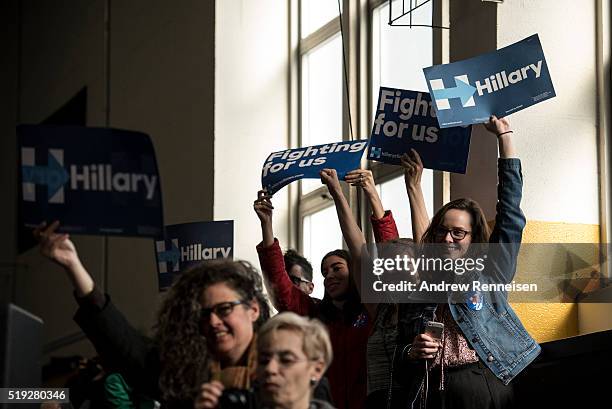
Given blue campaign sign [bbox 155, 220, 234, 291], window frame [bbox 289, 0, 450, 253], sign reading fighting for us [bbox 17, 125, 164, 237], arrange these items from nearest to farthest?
1. sign reading fighting for us [bbox 17, 125, 164, 237]
2. blue campaign sign [bbox 155, 220, 234, 291]
3. window frame [bbox 289, 0, 450, 253]

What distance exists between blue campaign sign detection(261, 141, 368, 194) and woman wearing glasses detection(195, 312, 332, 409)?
2177 millimetres

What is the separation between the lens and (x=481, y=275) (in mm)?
4531

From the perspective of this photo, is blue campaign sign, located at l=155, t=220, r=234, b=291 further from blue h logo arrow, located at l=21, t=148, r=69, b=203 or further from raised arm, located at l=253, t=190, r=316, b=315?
blue h logo arrow, located at l=21, t=148, r=69, b=203

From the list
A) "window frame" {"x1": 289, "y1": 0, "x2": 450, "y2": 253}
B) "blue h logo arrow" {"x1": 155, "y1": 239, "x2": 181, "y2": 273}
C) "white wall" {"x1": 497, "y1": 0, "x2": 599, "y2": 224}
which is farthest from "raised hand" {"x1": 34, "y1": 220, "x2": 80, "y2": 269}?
"window frame" {"x1": 289, "y1": 0, "x2": 450, "y2": 253}

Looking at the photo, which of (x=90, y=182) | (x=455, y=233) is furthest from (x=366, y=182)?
(x=90, y=182)

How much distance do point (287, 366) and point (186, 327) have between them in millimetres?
412

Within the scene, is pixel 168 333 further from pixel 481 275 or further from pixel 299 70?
pixel 299 70

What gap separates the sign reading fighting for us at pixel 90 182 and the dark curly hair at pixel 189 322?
0.20 meters

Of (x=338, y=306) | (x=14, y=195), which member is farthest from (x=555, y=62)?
(x=14, y=195)

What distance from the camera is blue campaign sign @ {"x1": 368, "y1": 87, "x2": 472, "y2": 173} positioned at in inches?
214

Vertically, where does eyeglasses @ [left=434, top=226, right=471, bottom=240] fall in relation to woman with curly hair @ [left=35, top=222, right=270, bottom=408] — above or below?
above

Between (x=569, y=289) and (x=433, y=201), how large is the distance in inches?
41.7

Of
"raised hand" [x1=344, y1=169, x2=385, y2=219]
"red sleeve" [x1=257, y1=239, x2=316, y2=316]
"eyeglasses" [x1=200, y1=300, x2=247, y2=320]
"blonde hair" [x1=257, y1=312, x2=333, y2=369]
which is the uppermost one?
"raised hand" [x1=344, y1=169, x2=385, y2=219]

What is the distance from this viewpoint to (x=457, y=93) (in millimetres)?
5129
